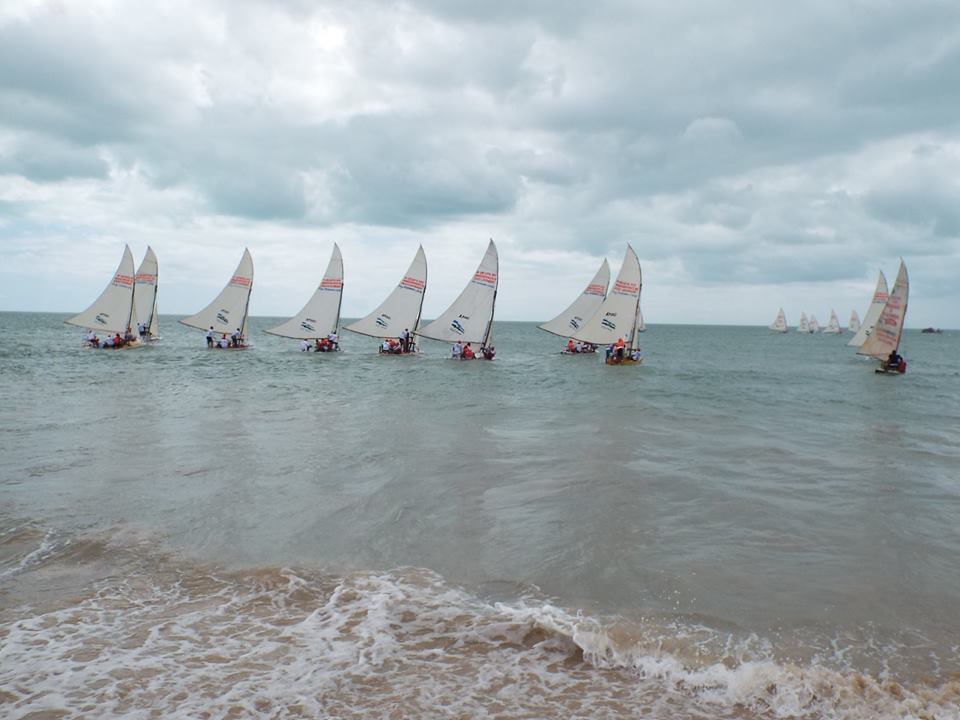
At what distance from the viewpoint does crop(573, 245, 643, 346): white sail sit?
42.3m

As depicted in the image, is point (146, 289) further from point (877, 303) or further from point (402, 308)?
point (877, 303)

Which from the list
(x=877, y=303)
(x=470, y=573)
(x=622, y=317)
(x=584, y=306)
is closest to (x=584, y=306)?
(x=584, y=306)

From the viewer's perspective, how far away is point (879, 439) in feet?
60.2

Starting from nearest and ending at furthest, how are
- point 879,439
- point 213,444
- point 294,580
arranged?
point 294,580, point 213,444, point 879,439

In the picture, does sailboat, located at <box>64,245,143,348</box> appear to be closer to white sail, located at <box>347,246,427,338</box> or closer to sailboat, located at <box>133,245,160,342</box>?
sailboat, located at <box>133,245,160,342</box>

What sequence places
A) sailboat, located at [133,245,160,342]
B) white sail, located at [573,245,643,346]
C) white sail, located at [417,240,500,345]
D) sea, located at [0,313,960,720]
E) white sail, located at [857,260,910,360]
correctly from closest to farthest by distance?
sea, located at [0,313,960,720]
white sail, located at [857,260,910,360]
white sail, located at [573,245,643,346]
white sail, located at [417,240,500,345]
sailboat, located at [133,245,160,342]

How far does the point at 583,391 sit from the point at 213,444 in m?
19.1

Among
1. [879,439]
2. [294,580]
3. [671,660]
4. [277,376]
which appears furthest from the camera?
[277,376]

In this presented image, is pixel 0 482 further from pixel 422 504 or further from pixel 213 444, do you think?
pixel 422 504

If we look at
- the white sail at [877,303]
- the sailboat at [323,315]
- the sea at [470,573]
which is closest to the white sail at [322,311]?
the sailboat at [323,315]

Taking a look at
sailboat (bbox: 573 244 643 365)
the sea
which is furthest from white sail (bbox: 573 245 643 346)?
the sea

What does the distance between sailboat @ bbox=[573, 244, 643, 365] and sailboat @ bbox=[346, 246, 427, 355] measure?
12463 mm

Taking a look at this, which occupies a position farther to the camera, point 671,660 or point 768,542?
point 768,542

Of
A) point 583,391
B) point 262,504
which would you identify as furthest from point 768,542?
point 583,391
